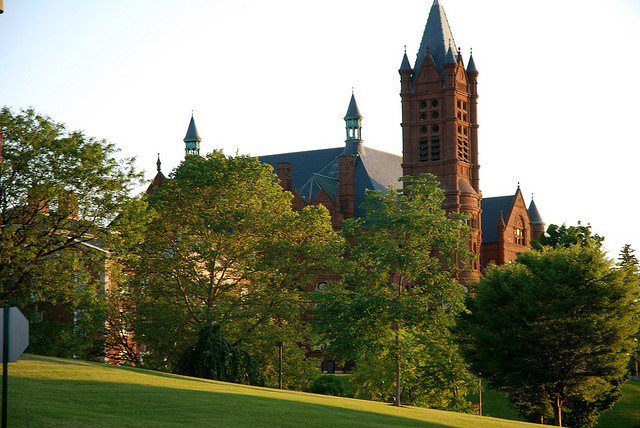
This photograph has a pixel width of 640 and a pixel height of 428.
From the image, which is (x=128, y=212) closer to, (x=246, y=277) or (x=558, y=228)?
(x=246, y=277)

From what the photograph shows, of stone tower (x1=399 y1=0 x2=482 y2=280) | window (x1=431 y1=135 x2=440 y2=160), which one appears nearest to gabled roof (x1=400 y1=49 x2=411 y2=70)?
stone tower (x1=399 y1=0 x2=482 y2=280)

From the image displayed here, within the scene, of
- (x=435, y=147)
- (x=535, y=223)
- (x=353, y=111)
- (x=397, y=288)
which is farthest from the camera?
(x=535, y=223)

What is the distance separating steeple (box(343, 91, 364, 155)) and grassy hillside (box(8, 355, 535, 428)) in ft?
205

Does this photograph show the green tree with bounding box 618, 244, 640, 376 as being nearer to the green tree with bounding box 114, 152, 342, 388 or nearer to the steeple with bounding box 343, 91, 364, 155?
the green tree with bounding box 114, 152, 342, 388

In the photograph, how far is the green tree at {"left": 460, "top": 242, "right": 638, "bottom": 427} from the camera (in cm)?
3475

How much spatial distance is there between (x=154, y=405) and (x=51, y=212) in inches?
625

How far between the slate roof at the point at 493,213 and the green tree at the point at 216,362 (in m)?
59.2

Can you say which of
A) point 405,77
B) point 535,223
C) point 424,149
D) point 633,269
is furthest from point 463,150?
point 633,269

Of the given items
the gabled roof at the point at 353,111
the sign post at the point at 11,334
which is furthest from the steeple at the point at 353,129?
the sign post at the point at 11,334

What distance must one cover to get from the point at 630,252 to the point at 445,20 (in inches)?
1291

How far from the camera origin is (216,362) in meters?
34.5

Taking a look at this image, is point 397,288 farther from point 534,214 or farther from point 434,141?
point 534,214

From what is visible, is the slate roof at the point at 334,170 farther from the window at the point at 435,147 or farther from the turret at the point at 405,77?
the turret at the point at 405,77

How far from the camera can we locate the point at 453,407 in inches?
1743
